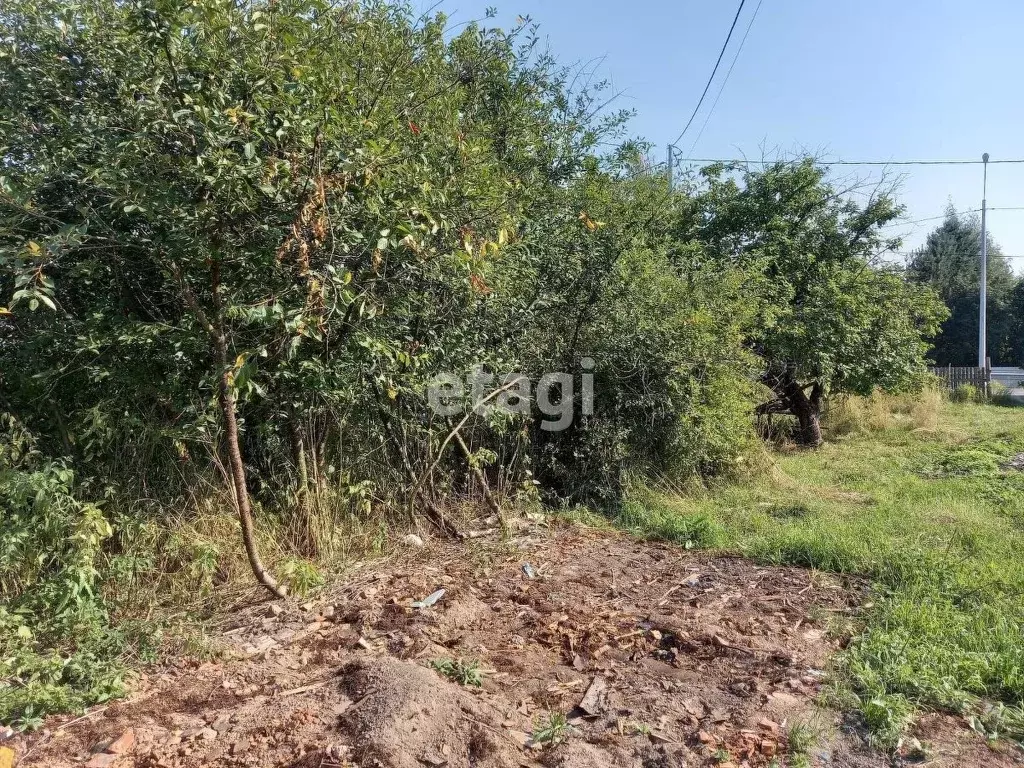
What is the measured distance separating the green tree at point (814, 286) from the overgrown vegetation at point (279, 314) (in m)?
2.83

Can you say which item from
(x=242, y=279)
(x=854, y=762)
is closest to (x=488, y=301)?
(x=242, y=279)

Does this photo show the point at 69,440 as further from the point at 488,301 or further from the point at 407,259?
the point at 488,301

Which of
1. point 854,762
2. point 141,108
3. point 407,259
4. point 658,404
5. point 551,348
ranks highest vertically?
point 141,108

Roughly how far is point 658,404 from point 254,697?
4148 mm

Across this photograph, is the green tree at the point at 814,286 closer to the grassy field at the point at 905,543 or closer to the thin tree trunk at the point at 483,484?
the grassy field at the point at 905,543

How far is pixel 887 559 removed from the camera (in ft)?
13.4

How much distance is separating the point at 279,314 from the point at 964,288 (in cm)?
2783

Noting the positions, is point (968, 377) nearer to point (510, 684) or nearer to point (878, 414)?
point (878, 414)

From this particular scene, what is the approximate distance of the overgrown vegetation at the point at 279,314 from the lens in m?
2.67

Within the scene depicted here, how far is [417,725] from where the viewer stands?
2.37 meters

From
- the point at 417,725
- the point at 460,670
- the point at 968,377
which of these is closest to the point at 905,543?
the point at 460,670

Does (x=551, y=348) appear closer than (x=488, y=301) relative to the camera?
No

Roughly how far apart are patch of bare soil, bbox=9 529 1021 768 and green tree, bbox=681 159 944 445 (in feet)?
16.4

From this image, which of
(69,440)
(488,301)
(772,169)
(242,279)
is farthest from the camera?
(772,169)
